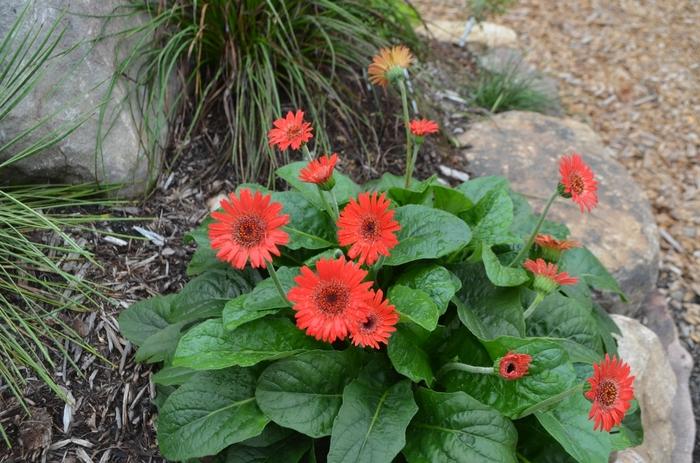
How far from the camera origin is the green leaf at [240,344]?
1892mm

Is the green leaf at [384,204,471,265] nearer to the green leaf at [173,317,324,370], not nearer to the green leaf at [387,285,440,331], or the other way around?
the green leaf at [387,285,440,331]

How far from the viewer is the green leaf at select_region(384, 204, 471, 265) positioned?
81.4 inches

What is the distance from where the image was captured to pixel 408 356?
6.55 feet

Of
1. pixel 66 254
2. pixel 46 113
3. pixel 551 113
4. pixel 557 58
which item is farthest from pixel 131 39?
pixel 557 58

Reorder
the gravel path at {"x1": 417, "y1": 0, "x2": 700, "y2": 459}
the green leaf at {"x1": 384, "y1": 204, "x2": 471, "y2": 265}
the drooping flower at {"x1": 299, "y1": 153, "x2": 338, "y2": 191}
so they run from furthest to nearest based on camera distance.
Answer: the gravel path at {"x1": 417, "y1": 0, "x2": 700, "y2": 459}, the green leaf at {"x1": 384, "y1": 204, "x2": 471, "y2": 265}, the drooping flower at {"x1": 299, "y1": 153, "x2": 338, "y2": 191}

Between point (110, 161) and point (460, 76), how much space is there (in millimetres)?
2707

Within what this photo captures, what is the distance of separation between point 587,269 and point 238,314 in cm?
144

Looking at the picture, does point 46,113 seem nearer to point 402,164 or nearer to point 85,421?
point 85,421

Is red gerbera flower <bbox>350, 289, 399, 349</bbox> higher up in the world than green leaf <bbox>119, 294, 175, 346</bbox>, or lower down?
higher up

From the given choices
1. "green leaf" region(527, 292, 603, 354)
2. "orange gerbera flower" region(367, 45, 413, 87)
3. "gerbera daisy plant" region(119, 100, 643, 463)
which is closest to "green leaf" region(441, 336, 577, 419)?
"gerbera daisy plant" region(119, 100, 643, 463)

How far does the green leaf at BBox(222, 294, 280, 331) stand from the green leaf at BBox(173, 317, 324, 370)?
0.13ft

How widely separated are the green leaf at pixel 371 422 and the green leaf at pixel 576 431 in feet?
1.35

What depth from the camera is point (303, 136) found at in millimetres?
2107

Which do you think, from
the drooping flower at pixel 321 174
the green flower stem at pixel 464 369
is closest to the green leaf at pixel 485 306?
the green flower stem at pixel 464 369
